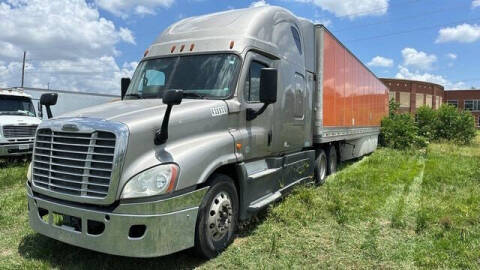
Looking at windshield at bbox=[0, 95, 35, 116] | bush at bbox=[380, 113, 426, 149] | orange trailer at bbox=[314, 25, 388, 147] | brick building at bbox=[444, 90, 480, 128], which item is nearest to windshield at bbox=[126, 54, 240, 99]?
orange trailer at bbox=[314, 25, 388, 147]

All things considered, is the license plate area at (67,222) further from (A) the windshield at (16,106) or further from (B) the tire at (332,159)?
(A) the windshield at (16,106)

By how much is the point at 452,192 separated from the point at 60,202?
778cm

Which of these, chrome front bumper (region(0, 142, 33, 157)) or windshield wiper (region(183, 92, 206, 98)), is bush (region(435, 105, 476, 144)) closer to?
chrome front bumper (region(0, 142, 33, 157))

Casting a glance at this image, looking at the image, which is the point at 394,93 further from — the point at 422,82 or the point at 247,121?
the point at 247,121

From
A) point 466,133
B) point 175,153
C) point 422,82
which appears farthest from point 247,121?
point 422,82

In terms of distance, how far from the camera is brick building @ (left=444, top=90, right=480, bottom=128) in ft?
257

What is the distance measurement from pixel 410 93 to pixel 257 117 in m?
73.2

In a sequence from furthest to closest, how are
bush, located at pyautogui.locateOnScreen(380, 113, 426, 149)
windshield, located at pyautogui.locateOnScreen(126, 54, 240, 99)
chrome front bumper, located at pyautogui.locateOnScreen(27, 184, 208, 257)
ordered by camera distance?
bush, located at pyautogui.locateOnScreen(380, 113, 426, 149) < windshield, located at pyautogui.locateOnScreen(126, 54, 240, 99) < chrome front bumper, located at pyautogui.locateOnScreen(27, 184, 208, 257)

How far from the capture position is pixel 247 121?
550 cm

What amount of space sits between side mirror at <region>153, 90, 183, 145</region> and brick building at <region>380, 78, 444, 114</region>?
228 feet

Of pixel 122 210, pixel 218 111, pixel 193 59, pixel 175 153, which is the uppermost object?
pixel 193 59

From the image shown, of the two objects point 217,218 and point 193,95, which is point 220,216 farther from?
point 193,95

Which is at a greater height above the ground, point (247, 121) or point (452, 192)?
point (247, 121)

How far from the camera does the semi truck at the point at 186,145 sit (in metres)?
3.95
